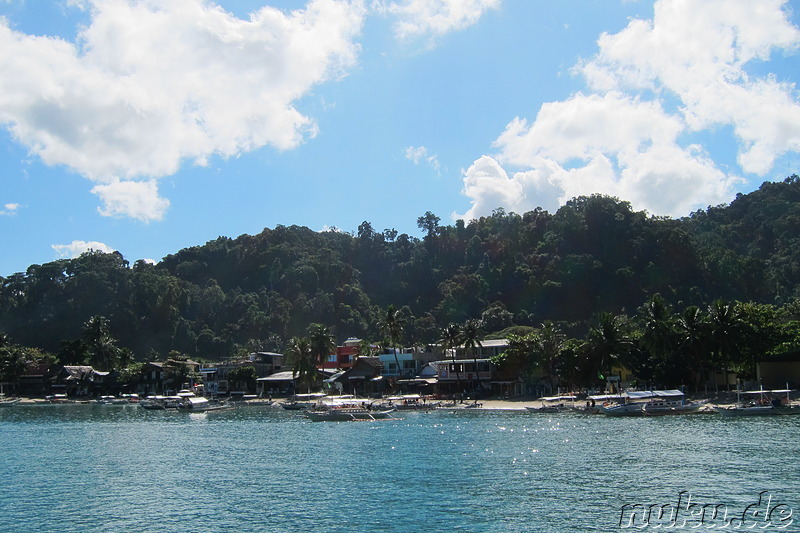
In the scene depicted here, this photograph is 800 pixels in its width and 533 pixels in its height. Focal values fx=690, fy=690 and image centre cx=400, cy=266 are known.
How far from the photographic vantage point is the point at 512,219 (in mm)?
180625

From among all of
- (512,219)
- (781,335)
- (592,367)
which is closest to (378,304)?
(512,219)

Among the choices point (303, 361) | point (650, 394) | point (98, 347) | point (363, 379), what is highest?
point (98, 347)

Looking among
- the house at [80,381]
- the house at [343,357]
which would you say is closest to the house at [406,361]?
the house at [343,357]

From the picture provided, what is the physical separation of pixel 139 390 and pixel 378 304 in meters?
67.6

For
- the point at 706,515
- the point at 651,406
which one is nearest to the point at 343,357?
the point at 651,406

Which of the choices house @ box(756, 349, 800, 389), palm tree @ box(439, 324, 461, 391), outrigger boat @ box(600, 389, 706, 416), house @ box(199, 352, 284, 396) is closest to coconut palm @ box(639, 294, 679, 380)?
outrigger boat @ box(600, 389, 706, 416)

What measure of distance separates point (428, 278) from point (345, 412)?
99608 mm

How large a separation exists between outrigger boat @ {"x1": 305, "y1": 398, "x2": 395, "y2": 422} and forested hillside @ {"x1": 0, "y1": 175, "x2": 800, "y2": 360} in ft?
197

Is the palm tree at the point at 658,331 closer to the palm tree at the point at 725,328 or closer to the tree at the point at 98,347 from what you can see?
the palm tree at the point at 725,328

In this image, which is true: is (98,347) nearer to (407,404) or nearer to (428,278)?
(407,404)

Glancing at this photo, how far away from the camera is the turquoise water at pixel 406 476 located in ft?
91.7

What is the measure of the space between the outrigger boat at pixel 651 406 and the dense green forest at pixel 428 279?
57501mm

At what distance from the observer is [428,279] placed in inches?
6772

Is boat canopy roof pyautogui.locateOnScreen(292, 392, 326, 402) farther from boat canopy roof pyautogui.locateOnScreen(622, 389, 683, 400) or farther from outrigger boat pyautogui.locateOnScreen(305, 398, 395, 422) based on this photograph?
boat canopy roof pyautogui.locateOnScreen(622, 389, 683, 400)
